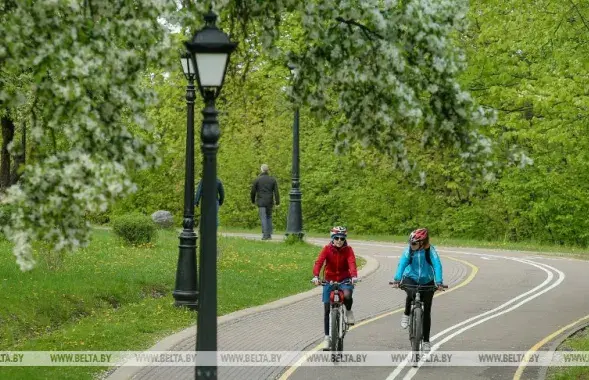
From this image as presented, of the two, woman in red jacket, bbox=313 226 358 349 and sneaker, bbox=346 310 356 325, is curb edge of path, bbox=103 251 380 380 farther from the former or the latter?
sneaker, bbox=346 310 356 325

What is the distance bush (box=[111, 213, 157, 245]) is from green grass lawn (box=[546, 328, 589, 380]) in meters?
12.9

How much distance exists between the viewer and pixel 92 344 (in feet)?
42.7

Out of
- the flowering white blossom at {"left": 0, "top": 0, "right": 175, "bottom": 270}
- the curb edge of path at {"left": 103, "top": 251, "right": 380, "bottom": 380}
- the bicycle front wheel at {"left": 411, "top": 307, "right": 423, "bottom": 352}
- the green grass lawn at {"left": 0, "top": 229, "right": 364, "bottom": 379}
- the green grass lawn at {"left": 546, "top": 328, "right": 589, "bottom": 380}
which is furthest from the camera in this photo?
the green grass lawn at {"left": 0, "top": 229, "right": 364, "bottom": 379}

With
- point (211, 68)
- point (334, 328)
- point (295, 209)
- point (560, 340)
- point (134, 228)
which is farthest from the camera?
point (295, 209)

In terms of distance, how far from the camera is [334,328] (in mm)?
12492

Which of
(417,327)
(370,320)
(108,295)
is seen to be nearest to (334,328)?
(417,327)

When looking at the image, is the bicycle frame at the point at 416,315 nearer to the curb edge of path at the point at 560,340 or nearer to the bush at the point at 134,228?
the curb edge of path at the point at 560,340

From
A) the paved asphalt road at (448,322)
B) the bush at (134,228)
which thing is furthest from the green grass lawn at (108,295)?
the paved asphalt road at (448,322)

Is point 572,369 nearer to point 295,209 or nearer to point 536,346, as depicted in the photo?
point 536,346

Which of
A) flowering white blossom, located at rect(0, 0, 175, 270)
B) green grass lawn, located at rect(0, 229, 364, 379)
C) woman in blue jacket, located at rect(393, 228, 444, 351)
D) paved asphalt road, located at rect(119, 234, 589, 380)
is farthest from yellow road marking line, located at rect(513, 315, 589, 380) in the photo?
flowering white blossom, located at rect(0, 0, 175, 270)

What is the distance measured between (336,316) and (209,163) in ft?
14.9

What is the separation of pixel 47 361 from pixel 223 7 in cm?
517

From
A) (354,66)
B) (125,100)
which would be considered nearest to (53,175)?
(125,100)

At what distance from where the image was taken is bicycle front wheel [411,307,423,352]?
1255 centimetres
